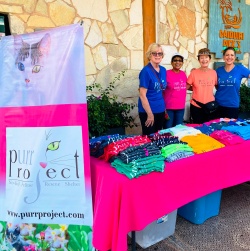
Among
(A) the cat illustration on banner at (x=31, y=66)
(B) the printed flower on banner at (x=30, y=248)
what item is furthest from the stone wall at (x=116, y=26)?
(B) the printed flower on banner at (x=30, y=248)

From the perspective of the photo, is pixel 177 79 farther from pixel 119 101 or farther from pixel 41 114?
pixel 41 114

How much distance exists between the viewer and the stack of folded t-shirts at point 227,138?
2.21 meters

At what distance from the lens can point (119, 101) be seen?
4.23m

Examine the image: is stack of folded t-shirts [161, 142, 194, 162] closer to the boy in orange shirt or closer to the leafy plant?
the boy in orange shirt

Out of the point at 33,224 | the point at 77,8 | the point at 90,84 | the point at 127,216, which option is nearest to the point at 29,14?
the point at 77,8

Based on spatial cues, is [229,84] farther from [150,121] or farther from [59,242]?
[59,242]

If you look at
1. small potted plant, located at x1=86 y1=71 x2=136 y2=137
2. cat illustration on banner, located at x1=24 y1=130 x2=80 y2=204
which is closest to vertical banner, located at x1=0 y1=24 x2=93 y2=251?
cat illustration on banner, located at x1=24 y1=130 x2=80 y2=204

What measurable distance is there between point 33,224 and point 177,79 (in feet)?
7.91

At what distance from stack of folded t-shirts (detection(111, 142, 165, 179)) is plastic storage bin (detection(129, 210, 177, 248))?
55 cm

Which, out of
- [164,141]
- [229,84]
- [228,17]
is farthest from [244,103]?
[164,141]

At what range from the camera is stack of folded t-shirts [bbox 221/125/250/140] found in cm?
232

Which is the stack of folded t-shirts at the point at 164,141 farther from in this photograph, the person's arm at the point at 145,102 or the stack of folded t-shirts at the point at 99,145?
the person's arm at the point at 145,102

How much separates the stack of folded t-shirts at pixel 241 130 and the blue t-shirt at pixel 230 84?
0.85 meters

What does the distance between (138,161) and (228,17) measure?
5056 mm
